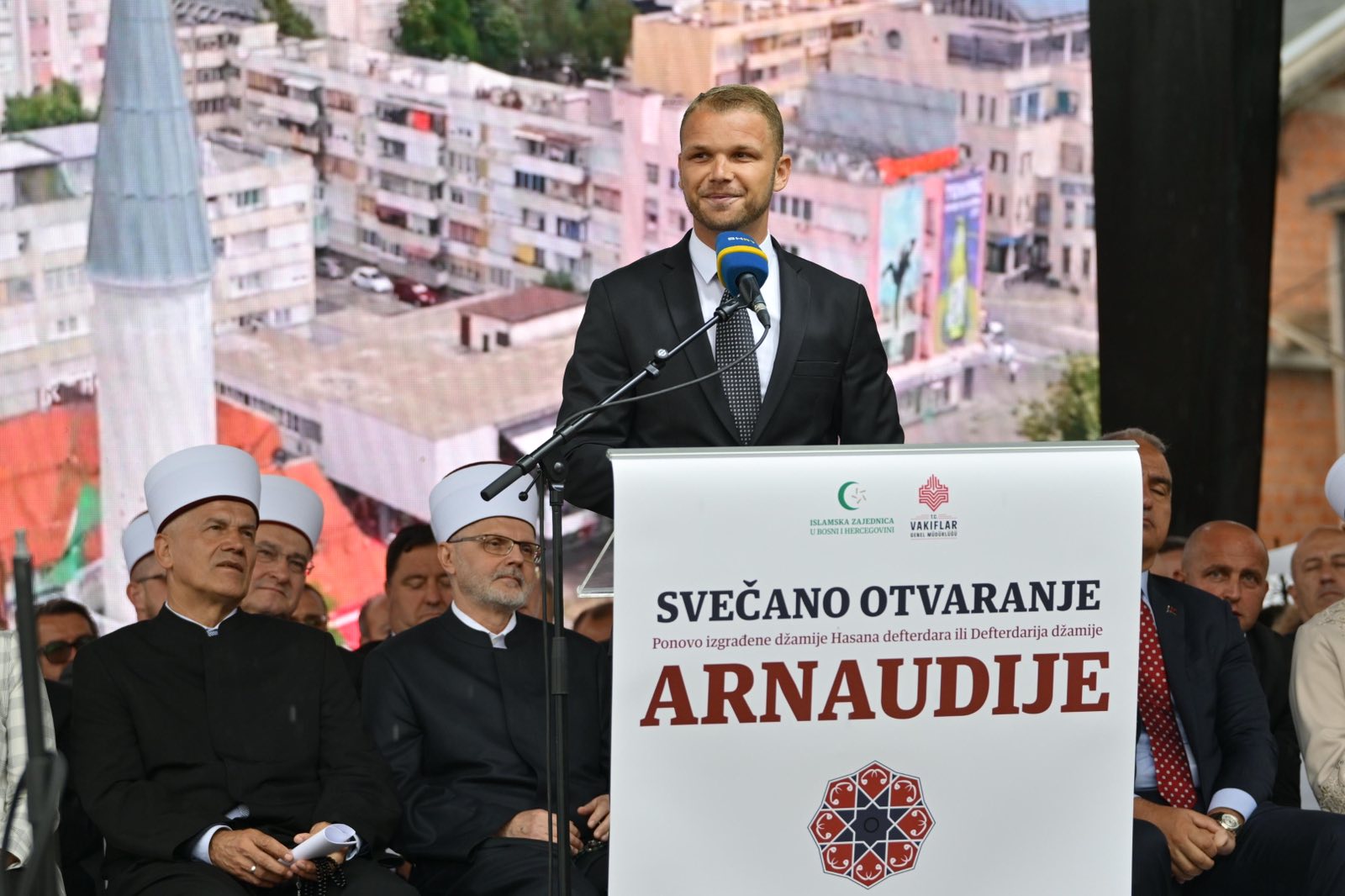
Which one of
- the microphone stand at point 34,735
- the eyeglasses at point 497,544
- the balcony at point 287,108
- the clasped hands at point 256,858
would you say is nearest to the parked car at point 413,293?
the balcony at point 287,108

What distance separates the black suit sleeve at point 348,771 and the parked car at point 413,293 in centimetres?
201

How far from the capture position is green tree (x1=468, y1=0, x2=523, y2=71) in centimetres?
573

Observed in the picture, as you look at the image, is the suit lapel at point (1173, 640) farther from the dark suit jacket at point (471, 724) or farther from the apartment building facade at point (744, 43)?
the apartment building facade at point (744, 43)

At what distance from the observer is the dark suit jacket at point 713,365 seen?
3318mm

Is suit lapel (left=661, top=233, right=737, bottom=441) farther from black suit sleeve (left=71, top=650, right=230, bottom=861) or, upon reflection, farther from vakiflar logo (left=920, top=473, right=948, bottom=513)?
black suit sleeve (left=71, top=650, right=230, bottom=861)

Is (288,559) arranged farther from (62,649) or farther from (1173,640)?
(1173,640)

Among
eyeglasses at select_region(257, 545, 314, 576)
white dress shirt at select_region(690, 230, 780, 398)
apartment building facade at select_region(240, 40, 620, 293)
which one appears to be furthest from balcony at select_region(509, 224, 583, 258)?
white dress shirt at select_region(690, 230, 780, 398)

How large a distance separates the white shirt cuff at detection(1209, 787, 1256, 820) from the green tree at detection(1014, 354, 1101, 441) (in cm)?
253

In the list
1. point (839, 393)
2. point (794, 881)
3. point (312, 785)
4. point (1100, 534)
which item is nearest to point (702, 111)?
point (839, 393)

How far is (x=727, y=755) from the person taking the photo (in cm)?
278

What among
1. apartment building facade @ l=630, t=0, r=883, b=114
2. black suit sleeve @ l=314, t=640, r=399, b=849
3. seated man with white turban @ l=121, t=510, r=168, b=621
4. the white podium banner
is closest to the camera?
the white podium banner

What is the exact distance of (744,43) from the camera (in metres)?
5.92

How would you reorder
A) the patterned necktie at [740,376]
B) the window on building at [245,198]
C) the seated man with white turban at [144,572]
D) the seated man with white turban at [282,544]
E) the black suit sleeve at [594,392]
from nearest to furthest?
the black suit sleeve at [594,392]
the patterned necktie at [740,376]
the seated man with white turban at [144,572]
the seated man with white turban at [282,544]
the window on building at [245,198]

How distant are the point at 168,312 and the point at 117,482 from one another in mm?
526
